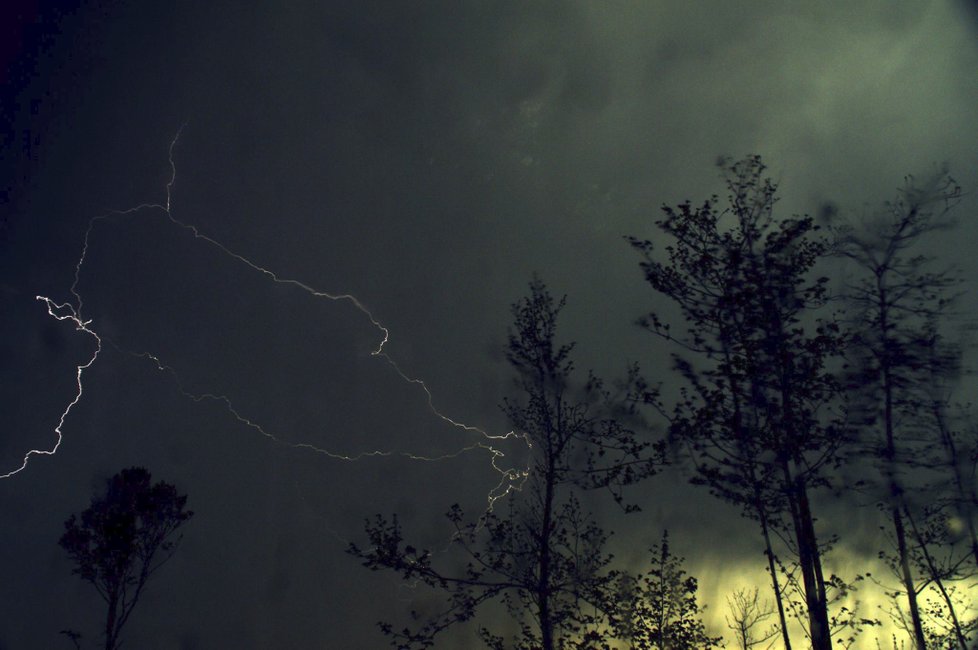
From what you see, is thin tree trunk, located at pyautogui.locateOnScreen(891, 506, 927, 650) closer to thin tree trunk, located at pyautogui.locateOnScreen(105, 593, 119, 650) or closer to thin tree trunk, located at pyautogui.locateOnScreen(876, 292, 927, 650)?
thin tree trunk, located at pyautogui.locateOnScreen(876, 292, 927, 650)

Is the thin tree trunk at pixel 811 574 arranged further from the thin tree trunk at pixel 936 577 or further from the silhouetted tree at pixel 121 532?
the silhouetted tree at pixel 121 532

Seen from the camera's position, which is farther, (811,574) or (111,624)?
(111,624)

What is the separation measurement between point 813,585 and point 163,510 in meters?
17.1

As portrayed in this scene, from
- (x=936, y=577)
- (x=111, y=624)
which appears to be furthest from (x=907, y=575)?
(x=111, y=624)

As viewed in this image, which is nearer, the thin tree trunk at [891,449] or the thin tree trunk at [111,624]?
the thin tree trunk at [891,449]

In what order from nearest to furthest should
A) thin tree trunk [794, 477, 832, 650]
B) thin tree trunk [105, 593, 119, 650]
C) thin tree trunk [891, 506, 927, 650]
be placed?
thin tree trunk [794, 477, 832, 650] < thin tree trunk [891, 506, 927, 650] < thin tree trunk [105, 593, 119, 650]

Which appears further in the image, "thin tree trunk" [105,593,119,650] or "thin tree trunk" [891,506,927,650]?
"thin tree trunk" [105,593,119,650]

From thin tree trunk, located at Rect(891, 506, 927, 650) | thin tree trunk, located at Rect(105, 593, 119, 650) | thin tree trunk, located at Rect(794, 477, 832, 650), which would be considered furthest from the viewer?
thin tree trunk, located at Rect(105, 593, 119, 650)

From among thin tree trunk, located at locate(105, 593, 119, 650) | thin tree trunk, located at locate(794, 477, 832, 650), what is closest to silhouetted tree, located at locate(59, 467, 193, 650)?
thin tree trunk, located at locate(105, 593, 119, 650)

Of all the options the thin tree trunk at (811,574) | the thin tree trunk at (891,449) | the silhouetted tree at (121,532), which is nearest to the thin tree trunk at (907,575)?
the thin tree trunk at (891,449)

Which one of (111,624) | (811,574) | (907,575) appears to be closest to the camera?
(811,574)

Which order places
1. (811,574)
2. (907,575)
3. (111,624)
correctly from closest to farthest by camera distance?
(811,574) → (907,575) → (111,624)

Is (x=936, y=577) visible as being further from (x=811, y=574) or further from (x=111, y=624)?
(x=111, y=624)

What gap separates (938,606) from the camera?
535 inches
